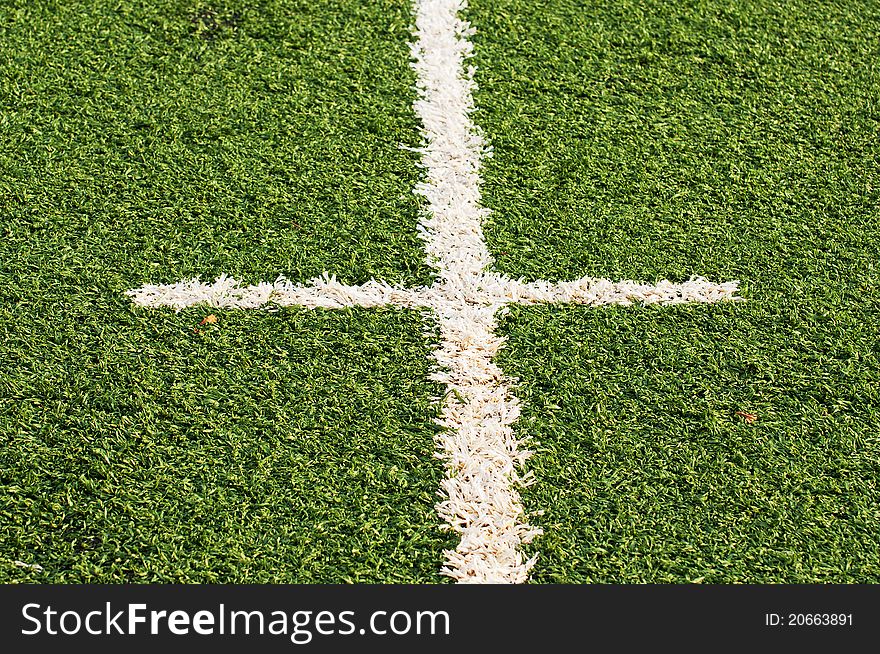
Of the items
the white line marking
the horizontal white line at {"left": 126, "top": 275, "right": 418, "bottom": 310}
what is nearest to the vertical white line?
the white line marking

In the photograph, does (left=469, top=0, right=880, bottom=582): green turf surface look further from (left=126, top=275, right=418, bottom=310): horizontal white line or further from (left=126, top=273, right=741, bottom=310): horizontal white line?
(left=126, top=275, right=418, bottom=310): horizontal white line

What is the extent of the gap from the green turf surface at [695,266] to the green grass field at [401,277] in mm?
10

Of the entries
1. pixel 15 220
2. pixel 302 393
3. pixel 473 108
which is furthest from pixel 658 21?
pixel 15 220

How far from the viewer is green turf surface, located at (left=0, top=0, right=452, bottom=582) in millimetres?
2252

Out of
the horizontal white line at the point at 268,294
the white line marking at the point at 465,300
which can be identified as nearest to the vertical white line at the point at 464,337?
the white line marking at the point at 465,300

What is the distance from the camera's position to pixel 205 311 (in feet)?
8.68

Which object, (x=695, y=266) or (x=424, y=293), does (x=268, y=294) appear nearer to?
(x=424, y=293)

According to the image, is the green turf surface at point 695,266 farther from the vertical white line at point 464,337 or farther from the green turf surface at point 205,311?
the green turf surface at point 205,311

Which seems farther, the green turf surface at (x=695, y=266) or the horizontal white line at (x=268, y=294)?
the horizontal white line at (x=268, y=294)

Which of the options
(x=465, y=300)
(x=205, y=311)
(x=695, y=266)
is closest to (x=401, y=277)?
(x=465, y=300)

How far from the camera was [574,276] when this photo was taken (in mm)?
2814

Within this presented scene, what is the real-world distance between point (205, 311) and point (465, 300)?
0.75m

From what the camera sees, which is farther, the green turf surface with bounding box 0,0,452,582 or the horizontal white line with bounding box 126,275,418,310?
the horizontal white line with bounding box 126,275,418,310

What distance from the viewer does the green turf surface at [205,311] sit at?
2.25 meters
